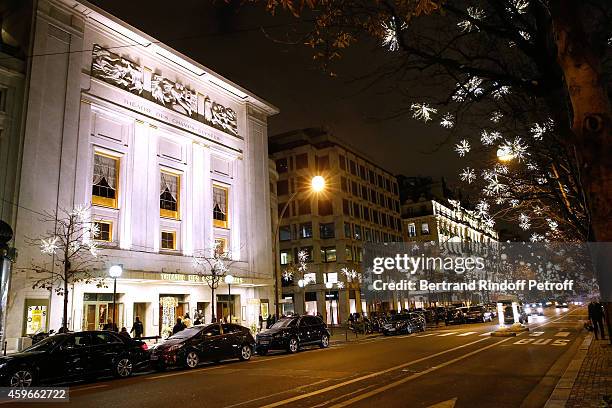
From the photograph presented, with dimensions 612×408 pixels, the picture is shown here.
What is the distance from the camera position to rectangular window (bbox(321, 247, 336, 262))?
192ft

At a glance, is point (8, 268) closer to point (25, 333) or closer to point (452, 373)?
point (25, 333)

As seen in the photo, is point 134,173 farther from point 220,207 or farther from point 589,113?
point 589,113

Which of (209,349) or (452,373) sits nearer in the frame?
(452,373)

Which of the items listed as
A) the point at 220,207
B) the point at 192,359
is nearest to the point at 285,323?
the point at 192,359

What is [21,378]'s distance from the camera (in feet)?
39.8

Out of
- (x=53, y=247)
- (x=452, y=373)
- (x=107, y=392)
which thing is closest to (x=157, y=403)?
(x=107, y=392)

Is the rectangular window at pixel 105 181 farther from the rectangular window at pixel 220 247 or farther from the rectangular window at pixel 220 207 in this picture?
the rectangular window at pixel 220 207

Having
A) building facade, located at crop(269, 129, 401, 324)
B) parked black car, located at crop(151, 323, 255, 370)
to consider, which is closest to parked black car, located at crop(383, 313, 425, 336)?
parked black car, located at crop(151, 323, 255, 370)

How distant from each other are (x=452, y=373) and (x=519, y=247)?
183ft

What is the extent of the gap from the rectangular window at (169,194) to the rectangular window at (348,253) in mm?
28260

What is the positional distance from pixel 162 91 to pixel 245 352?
22422mm

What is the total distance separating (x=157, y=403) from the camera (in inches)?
367

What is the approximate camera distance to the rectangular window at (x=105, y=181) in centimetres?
2897

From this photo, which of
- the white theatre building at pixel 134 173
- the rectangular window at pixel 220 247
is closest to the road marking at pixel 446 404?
the white theatre building at pixel 134 173
